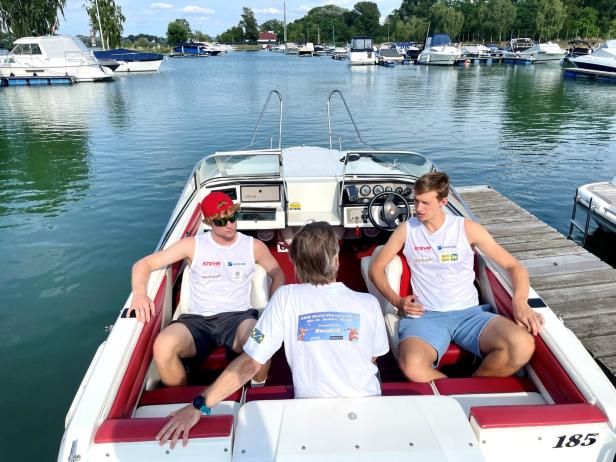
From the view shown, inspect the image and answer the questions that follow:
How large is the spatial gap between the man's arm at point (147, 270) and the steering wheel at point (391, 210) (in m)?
1.78

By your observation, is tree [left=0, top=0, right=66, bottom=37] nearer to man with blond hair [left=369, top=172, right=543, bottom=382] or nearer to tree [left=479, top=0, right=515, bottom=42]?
man with blond hair [left=369, top=172, right=543, bottom=382]

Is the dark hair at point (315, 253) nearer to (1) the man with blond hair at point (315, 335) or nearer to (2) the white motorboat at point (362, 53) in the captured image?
(1) the man with blond hair at point (315, 335)

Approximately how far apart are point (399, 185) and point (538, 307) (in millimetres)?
2075

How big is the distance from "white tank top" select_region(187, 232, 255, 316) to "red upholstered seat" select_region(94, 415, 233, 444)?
1036 millimetres

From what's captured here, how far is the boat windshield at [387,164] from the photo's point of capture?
15.2 feet

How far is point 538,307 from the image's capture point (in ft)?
8.79

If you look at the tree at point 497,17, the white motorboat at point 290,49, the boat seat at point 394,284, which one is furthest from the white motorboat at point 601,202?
the white motorboat at point 290,49

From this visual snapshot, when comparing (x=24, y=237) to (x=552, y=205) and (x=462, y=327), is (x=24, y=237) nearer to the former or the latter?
(x=462, y=327)

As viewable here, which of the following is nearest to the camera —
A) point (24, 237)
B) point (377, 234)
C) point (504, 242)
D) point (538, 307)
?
point (538, 307)

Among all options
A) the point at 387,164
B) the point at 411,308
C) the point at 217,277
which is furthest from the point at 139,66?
the point at 411,308

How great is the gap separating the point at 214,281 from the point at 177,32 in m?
98.2

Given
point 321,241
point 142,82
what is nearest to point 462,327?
point 321,241

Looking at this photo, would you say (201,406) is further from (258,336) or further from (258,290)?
(258,290)

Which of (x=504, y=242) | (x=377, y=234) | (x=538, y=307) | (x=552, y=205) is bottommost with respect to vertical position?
(x=552, y=205)
